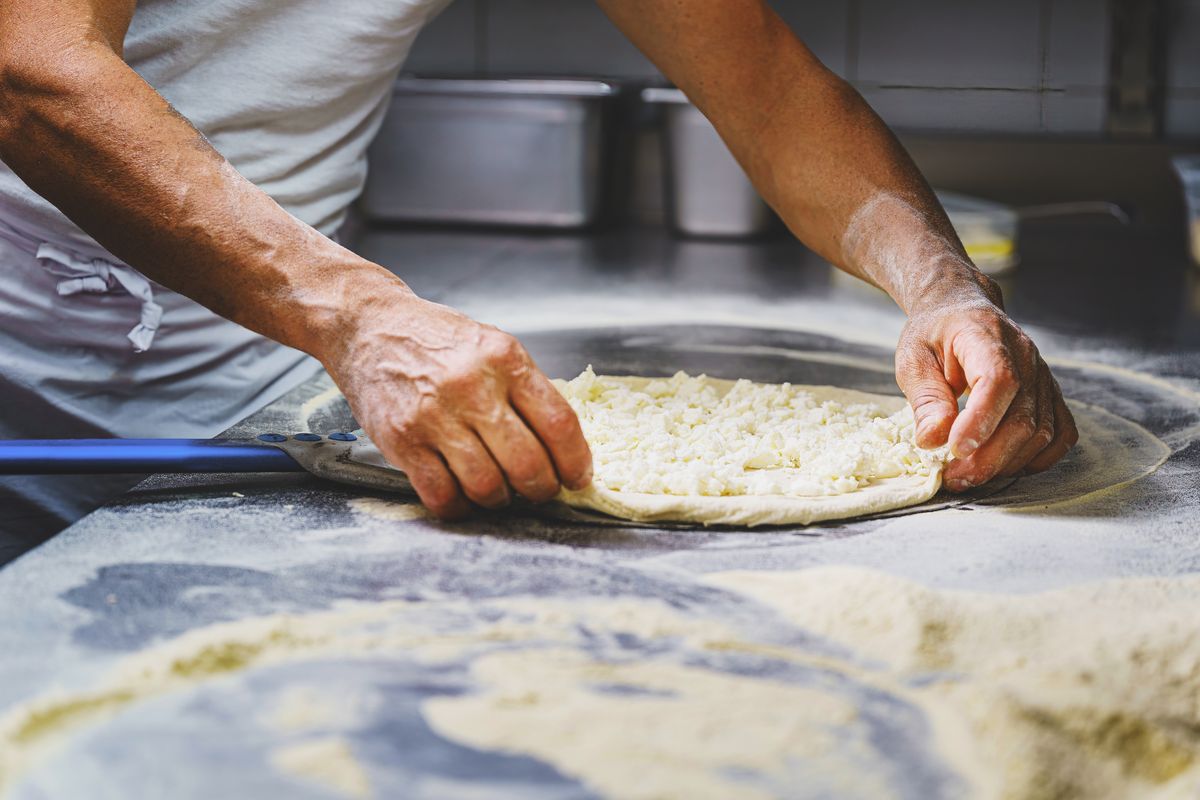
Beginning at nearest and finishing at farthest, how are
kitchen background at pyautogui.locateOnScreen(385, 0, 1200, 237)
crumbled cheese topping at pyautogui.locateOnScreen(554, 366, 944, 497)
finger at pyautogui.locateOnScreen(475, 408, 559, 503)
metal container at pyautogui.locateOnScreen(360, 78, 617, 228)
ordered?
finger at pyautogui.locateOnScreen(475, 408, 559, 503) → crumbled cheese topping at pyautogui.locateOnScreen(554, 366, 944, 497) → metal container at pyautogui.locateOnScreen(360, 78, 617, 228) → kitchen background at pyautogui.locateOnScreen(385, 0, 1200, 237)

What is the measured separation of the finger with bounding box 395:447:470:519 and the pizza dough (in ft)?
0.37

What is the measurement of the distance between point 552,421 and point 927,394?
0.43 metres

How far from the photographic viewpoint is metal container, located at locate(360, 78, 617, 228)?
257 cm

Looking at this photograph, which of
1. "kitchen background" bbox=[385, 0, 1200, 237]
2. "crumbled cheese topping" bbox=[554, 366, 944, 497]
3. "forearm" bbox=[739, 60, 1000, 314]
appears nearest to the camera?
"crumbled cheese topping" bbox=[554, 366, 944, 497]

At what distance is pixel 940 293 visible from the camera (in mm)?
1312

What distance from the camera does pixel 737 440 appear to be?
1.23 meters

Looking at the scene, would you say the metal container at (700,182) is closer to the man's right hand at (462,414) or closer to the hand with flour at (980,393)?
the hand with flour at (980,393)

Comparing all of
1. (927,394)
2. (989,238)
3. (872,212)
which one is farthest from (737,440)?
(989,238)

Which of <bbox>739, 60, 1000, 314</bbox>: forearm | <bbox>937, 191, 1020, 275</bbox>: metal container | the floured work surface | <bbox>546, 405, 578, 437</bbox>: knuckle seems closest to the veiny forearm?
<bbox>739, 60, 1000, 314</bbox>: forearm

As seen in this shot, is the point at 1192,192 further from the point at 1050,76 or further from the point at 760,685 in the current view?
the point at 760,685

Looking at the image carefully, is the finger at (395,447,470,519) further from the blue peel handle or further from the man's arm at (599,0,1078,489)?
the man's arm at (599,0,1078,489)

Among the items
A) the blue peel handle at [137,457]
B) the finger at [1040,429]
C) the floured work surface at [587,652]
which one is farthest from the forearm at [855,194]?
the blue peel handle at [137,457]

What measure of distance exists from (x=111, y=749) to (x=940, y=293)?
974 millimetres

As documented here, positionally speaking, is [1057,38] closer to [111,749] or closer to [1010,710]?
[1010,710]
